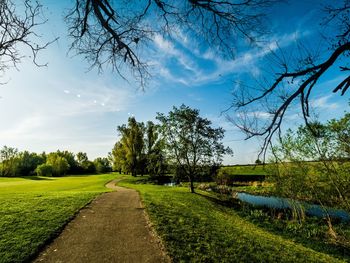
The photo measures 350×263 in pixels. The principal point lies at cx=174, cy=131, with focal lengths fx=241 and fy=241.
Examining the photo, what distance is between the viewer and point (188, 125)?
25328mm

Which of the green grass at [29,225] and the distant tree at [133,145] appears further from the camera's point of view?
the distant tree at [133,145]

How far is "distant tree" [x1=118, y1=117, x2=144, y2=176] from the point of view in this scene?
172ft

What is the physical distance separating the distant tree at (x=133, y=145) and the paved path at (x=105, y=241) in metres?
41.3

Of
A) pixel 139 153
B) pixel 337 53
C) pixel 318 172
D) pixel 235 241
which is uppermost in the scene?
pixel 139 153

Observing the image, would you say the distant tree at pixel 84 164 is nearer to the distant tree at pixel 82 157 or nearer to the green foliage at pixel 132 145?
the distant tree at pixel 82 157

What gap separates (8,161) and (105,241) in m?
85.2

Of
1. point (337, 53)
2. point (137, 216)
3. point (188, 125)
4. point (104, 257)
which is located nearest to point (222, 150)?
point (188, 125)

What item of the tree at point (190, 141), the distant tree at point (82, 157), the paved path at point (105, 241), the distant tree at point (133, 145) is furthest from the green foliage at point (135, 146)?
the distant tree at point (82, 157)

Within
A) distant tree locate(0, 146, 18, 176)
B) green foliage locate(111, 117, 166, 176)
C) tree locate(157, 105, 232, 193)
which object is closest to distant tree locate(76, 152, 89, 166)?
distant tree locate(0, 146, 18, 176)

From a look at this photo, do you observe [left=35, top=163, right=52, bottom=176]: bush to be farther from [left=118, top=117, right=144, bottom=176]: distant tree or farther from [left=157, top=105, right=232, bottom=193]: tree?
[left=157, top=105, right=232, bottom=193]: tree

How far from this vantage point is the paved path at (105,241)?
652 centimetres

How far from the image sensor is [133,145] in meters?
52.7

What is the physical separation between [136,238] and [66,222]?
11.6ft

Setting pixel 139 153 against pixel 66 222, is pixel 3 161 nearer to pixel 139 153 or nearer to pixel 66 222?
pixel 139 153
